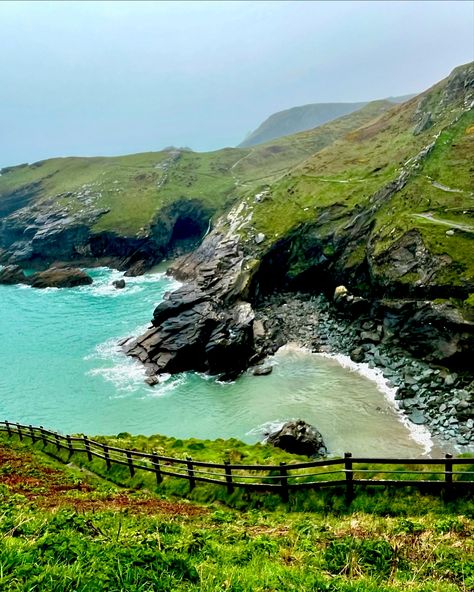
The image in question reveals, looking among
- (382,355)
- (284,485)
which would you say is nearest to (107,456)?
(284,485)

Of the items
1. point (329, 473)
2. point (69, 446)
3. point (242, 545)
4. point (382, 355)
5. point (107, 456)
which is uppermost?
point (242, 545)

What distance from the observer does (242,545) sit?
12.8 m

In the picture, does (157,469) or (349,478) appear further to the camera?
(157,469)

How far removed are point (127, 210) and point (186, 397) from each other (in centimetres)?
11096

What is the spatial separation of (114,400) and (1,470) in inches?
1038

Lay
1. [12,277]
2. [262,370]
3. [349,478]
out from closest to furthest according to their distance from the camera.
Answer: [349,478], [262,370], [12,277]

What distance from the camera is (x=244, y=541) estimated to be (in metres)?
13.3

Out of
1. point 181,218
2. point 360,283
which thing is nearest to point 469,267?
point 360,283

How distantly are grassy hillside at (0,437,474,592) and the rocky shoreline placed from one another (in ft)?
80.5

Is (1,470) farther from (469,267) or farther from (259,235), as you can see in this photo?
(259,235)

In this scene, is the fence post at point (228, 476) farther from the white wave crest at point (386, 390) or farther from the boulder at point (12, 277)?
the boulder at point (12, 277)

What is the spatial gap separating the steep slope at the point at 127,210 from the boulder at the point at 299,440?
90.7 meters

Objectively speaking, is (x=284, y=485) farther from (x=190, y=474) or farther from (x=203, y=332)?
(x=203, y=332)

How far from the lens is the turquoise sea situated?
4088 cm
